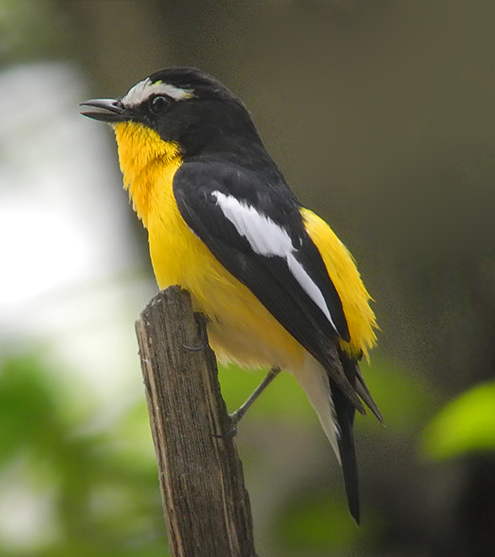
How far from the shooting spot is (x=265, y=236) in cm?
329

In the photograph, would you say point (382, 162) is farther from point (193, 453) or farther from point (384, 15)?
point (193, 453)

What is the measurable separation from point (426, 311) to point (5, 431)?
2279 mm

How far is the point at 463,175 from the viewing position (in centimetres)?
467

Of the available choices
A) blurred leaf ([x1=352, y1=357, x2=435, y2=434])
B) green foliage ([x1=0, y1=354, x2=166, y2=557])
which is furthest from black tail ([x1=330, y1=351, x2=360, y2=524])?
green foliage ([x1=0, y1=354, x2=166, y2=557])

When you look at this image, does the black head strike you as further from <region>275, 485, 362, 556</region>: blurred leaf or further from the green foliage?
<region>275, 485, 362, 556</region>: blurred leaf

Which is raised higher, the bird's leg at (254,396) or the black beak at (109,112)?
the black beak at (109,112)

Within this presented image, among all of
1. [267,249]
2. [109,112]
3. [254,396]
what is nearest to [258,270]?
[267,249]

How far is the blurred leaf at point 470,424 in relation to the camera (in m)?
2.90

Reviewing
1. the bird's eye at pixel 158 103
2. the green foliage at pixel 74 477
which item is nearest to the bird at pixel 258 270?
the bird's eye at pixel 158 103

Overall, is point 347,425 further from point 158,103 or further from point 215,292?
point 158,103

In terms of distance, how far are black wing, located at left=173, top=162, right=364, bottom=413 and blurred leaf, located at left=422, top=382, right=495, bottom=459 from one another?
34cm

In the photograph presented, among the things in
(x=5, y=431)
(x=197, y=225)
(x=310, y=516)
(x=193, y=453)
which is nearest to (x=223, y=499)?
(x=193, y=453)

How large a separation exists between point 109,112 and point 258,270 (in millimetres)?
1155

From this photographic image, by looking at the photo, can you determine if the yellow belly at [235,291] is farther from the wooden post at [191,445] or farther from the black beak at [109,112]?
the black beak at [109,112]
